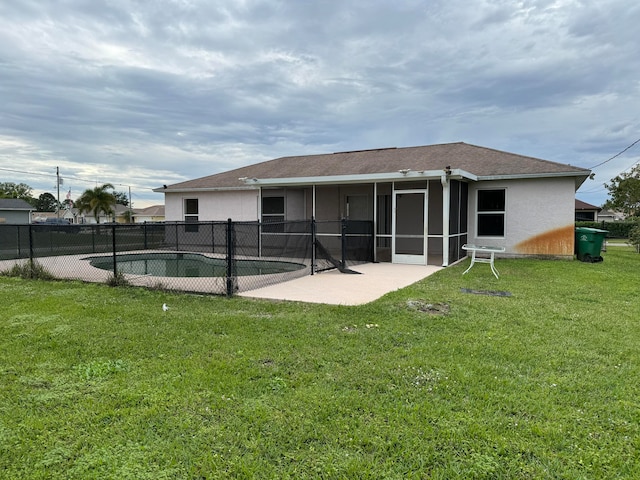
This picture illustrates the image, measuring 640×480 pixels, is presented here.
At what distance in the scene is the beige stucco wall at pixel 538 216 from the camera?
40.4 ft

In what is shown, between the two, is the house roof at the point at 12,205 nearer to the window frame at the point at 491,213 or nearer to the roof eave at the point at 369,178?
the roof eave at the point at 369,178

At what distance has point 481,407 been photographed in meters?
2.86

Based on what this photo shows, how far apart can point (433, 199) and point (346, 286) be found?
716 cm

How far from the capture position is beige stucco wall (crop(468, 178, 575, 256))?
12328 mm

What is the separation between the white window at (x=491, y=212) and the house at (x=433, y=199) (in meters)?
0.03

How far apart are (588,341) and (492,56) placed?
11.7 metres

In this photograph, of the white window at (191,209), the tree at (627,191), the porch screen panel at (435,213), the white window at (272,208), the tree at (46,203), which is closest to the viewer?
the porch screen panel at (435,213)

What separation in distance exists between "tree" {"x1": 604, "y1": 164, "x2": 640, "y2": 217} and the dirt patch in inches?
1269

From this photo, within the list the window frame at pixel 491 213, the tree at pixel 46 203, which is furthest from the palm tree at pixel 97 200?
the tree at pixel 46 203

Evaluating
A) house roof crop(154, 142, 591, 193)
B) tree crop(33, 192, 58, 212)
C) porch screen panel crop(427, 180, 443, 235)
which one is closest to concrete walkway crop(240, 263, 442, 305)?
house roof crop(154, 142, 591, 193)

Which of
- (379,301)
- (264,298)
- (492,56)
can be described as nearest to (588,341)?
(379,301)

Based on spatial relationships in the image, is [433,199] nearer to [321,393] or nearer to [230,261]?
[230,261]

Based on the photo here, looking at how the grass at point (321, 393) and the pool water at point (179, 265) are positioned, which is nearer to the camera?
the grass at point (321, 393)

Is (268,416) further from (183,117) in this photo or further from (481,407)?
(183,117)
